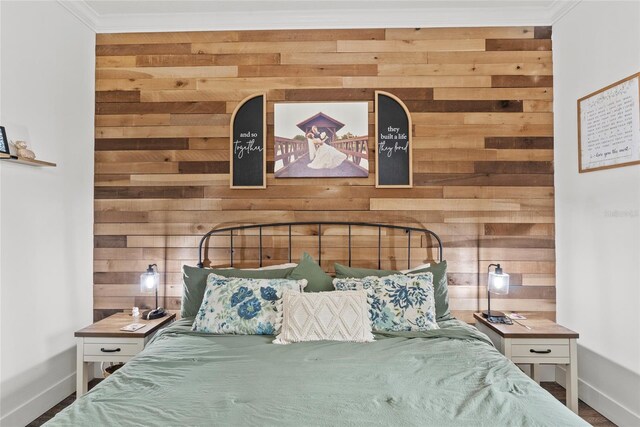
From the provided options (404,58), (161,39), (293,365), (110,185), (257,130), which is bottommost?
(293,365)

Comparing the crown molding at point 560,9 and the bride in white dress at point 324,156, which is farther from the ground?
the crown molding at point 560,9

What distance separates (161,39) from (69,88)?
0.79 meters

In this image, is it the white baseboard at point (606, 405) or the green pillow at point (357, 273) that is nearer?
the white baseboard at point (606, 405)

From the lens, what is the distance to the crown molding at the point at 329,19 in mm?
2861

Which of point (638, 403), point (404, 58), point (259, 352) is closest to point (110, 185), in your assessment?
point (259, 352)

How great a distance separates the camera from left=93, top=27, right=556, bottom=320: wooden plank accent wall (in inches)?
114

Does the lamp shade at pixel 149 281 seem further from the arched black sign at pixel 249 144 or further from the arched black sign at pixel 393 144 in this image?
the arched black sign at pixel 393 144

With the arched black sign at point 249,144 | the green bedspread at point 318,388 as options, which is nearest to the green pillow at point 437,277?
the green bedspread at point 318,388

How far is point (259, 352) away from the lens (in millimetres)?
1856

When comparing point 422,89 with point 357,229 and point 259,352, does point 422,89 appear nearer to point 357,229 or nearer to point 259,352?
point 357,229

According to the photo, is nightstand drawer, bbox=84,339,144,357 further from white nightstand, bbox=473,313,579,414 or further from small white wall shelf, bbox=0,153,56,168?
white nightstand, bbox=473,313,579,414

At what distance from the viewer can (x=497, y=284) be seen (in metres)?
2.58

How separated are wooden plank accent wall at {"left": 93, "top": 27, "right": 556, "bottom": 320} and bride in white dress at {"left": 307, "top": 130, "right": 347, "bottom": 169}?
15cm

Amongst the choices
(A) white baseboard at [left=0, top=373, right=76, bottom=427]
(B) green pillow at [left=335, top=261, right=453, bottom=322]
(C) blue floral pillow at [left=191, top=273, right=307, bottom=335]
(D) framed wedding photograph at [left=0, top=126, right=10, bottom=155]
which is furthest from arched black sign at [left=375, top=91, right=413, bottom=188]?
(A) white baseboard at [left=0, top=373, right=76, bottom=427]
